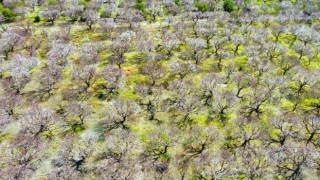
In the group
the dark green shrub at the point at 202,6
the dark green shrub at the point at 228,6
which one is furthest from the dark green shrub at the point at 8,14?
the dark green shrub at the point at 228,6

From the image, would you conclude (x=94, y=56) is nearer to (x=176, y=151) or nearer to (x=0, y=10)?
(x=176, y=151)

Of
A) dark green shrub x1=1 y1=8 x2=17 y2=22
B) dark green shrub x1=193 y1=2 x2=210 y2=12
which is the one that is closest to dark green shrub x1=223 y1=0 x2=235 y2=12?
dark green shrub x1=193 y1=2 x2=210 y2=12

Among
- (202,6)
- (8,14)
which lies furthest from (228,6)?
(8,14)

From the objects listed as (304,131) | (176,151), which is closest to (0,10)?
(176,151)

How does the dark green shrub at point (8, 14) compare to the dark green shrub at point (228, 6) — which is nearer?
the dark green shrub at point (8, 14)

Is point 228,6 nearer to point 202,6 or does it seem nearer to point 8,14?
point 202,6

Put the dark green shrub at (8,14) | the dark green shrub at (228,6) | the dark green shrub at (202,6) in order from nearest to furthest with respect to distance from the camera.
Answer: the dark green shrub at (8,14)
the dark green shrub at (202,6)
the dark green shrub at (228,6)

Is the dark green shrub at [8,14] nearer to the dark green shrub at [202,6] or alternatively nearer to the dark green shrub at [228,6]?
the dark green shrub at [202,6]

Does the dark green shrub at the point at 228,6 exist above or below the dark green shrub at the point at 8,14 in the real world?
above

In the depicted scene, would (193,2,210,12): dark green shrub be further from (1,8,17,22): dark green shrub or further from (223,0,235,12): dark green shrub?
(1,8,17,22): dark green shrub
